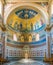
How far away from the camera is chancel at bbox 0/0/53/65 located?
27266mm

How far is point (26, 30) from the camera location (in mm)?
33312

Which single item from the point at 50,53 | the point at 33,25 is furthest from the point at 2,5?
the point at 50,53

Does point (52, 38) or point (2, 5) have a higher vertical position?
point (2, 5)

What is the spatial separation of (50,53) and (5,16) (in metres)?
9.27

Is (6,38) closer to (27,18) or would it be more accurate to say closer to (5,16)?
(5,16)

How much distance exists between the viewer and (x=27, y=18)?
3272 cm

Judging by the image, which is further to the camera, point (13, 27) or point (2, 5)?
point (13, 27)

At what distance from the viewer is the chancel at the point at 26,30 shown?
27.3m

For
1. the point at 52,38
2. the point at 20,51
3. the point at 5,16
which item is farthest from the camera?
the point at 20,51

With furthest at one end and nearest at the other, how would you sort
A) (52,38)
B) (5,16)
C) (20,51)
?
(20,51), (5,16), (52,38)

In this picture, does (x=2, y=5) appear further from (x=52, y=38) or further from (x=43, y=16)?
(x=52, y=38)

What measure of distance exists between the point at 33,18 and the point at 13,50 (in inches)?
277

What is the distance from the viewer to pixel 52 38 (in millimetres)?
26250

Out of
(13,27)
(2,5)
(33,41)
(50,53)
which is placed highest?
(2,5)
